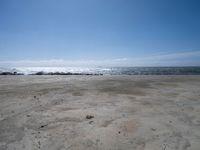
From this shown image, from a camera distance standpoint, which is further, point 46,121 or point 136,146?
point 46,121

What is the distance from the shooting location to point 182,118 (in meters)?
6.77

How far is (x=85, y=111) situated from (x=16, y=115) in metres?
3.10

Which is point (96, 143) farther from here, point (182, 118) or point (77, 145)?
point (182, 118)

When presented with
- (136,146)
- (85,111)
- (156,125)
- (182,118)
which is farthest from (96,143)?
(182,118)

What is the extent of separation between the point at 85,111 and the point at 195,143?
15.4ft

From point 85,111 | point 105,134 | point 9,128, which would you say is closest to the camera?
point 105,134

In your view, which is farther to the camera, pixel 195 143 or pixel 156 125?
pixel 156 125

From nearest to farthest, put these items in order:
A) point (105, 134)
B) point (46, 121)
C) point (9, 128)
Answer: point (105, 134) → point (9, 128) → point (46, 121)

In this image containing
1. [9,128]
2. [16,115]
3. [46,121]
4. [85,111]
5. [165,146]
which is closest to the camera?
[165,146]

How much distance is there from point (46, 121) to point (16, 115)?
181cm

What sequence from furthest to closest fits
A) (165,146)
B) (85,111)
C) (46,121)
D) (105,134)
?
(85,111) → (46,121) → (105,134) → (165,146)

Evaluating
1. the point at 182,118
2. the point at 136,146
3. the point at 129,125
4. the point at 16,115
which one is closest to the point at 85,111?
the point at 129,125

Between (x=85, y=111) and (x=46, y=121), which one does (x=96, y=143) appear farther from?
(x=85, y=111)

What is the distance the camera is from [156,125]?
604 cm
